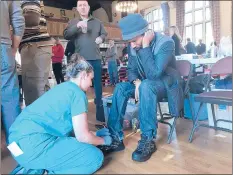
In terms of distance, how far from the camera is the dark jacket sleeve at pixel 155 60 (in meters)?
0.67

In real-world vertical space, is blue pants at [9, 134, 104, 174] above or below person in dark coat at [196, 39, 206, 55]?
below

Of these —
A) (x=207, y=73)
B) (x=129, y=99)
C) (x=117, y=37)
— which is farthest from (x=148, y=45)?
(x=207, y=73)

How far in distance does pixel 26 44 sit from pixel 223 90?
29.7 inches

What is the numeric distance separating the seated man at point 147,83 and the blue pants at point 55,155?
15cm

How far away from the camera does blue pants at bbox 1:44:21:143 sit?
0.60 metres

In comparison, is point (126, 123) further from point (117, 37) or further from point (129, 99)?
point (117, 37)

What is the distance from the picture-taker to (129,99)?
81cm

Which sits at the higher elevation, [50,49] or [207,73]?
[50,49]

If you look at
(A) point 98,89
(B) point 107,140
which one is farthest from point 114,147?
(A) point 98,89

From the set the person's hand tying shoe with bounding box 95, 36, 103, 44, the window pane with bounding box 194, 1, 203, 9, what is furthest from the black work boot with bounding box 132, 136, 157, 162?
the window pane with bounding box 194, 1, 203, 9

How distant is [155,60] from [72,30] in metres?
0.37

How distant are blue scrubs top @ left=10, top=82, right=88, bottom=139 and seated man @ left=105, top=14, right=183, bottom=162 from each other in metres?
0.23

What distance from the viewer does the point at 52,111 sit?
21.3 inches

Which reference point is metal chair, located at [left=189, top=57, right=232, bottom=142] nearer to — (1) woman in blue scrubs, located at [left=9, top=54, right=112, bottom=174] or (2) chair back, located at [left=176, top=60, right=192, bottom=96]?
(2) chair back, located at [left=176, top=60, right=192, bottom=96]
